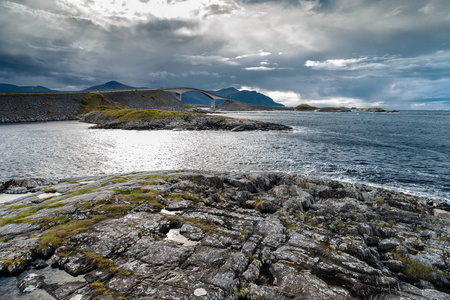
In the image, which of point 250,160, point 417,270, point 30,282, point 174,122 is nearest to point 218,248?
point 30,282

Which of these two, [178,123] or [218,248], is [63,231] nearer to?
[218,248]

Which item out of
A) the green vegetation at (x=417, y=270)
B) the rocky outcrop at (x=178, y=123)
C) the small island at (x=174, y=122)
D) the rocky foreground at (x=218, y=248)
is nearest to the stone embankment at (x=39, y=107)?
the small island at (x=174, y=122)

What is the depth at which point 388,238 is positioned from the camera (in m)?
13.9

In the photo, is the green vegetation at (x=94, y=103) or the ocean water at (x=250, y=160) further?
the green vegetation at (x=94, y=103)

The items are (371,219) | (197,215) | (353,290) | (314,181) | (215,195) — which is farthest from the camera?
(314,181)

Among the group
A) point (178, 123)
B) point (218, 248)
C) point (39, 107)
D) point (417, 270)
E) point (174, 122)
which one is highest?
point (39, 107)

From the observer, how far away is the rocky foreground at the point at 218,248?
866 centimetres

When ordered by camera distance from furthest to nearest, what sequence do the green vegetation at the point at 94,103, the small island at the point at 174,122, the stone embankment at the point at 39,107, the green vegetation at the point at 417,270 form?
1. the green vegetation at the point at 94,103
2. the stone embankment at the point at 39,107
3. the small island at the point at 174,122
4. the green vegetation at the point at 417,270

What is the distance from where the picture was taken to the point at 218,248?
1110 cm

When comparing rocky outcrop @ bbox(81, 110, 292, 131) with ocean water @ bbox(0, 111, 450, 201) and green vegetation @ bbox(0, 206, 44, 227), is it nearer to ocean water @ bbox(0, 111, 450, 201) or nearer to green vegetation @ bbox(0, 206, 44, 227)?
ocean water @ bbox(0, 111, 450, 201)

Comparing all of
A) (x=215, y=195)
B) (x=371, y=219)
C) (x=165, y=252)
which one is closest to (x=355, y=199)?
(x=371, y=219)

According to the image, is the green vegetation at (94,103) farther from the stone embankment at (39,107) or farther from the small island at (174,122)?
the small island at (174,122)

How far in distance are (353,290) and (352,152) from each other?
51147 millimetres

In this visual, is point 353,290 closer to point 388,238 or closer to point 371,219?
point 388,238
